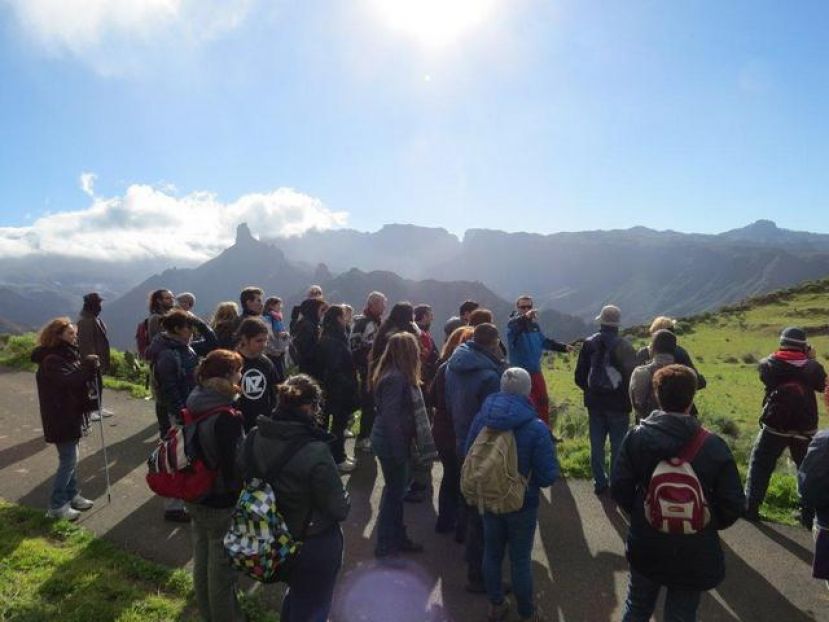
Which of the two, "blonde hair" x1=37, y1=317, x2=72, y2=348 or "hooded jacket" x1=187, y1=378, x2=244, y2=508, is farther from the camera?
"blonde hair" x1=37, y1=317, x2=72, y2=348

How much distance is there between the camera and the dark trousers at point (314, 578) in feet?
12.5

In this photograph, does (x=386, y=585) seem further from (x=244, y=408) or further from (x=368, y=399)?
(x=368, y=399)

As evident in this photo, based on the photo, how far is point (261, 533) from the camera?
11.7ft

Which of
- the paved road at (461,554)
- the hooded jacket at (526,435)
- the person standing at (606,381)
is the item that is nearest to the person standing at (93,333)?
the paved road at (461,554)

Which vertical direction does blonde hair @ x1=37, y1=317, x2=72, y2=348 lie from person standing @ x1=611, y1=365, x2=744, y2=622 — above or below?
above

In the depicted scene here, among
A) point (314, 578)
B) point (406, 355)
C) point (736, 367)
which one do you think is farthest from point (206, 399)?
point (736, 367)

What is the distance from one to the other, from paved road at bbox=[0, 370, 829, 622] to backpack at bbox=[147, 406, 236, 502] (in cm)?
177

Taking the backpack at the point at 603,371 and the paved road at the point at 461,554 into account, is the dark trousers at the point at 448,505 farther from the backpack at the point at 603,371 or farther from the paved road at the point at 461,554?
the backpack at the point at 603,371

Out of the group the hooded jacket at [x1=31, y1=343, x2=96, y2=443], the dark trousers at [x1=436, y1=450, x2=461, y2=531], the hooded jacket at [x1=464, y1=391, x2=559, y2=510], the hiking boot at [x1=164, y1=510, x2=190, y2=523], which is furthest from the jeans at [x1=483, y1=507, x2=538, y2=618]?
the hooded jacket at [x1=31, y1=343, x2=96, y2=443]

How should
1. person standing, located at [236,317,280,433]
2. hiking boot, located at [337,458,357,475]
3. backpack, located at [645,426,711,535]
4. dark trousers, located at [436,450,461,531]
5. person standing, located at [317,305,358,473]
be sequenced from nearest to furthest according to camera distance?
backpack, located at [645,426,711,535] → person standing, located at [236,317,280,433] → dark trousers, located at [436,450,461,531] → person standing, located at [317,305,358,473] → hiking boot, located at [337,458,357,475]

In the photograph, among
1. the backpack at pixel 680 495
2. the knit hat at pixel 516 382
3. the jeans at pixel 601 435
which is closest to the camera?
the backpack at pixel 680 495

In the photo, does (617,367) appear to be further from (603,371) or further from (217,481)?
(217,481)

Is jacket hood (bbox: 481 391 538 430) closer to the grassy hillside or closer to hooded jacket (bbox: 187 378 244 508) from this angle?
hooded jacket (bbox: 187 378 244 508)

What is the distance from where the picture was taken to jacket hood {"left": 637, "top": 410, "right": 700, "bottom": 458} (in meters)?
3.56
